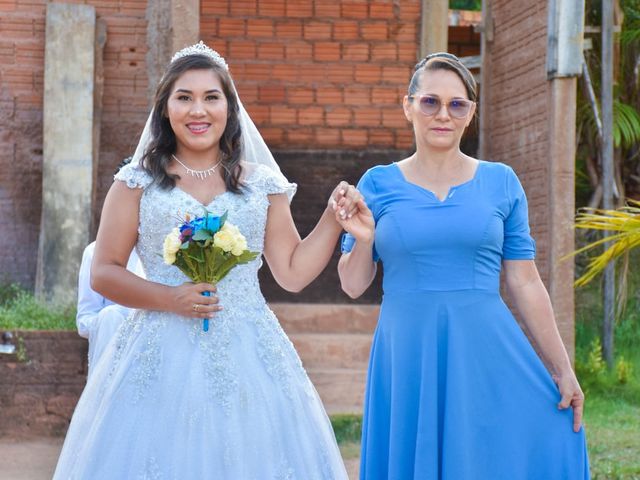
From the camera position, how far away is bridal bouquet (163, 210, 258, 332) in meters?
3.96

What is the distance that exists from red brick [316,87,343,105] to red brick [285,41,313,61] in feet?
1.01

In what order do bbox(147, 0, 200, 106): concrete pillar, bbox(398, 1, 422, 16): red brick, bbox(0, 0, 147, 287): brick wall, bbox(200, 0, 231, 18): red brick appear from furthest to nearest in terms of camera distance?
1. bbox(398, 1, 422, 16): red brick
2. bbox(200, 0, 231, 18): red brick
3. bbox(0, 0, 147, 287): brick wall
4. bbox(147, 0, 200, 106): concrete pillar

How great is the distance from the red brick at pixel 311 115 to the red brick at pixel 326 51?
1.41 ft

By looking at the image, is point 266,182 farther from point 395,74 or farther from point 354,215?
point 395,74

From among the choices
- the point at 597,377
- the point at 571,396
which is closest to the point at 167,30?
the point at 597,377

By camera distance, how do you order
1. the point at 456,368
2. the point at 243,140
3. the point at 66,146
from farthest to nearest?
the point at 66,146 < the point at 243,140 < the point at 456,368

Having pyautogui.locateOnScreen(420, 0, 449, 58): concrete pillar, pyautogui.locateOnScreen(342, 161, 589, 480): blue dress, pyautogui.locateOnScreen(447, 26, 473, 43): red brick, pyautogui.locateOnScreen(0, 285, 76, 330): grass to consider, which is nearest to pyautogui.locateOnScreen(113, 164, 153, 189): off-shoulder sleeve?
pyautogui.locateOnScreen(342, 161, 589, 480): blue dress

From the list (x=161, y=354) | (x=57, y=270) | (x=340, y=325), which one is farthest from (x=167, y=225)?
(x=340, y=325)

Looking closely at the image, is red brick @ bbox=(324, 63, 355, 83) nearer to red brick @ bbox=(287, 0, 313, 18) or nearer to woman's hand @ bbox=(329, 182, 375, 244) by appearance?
red brick @ bbox=(287, 0, 313, 18)

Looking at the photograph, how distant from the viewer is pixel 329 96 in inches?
435

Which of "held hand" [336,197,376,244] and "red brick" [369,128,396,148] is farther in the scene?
"red brick" [369,128,396,148]

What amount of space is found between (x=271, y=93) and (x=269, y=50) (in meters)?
0.38

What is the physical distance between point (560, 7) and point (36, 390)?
4.63 metres

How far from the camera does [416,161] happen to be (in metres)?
4.12
